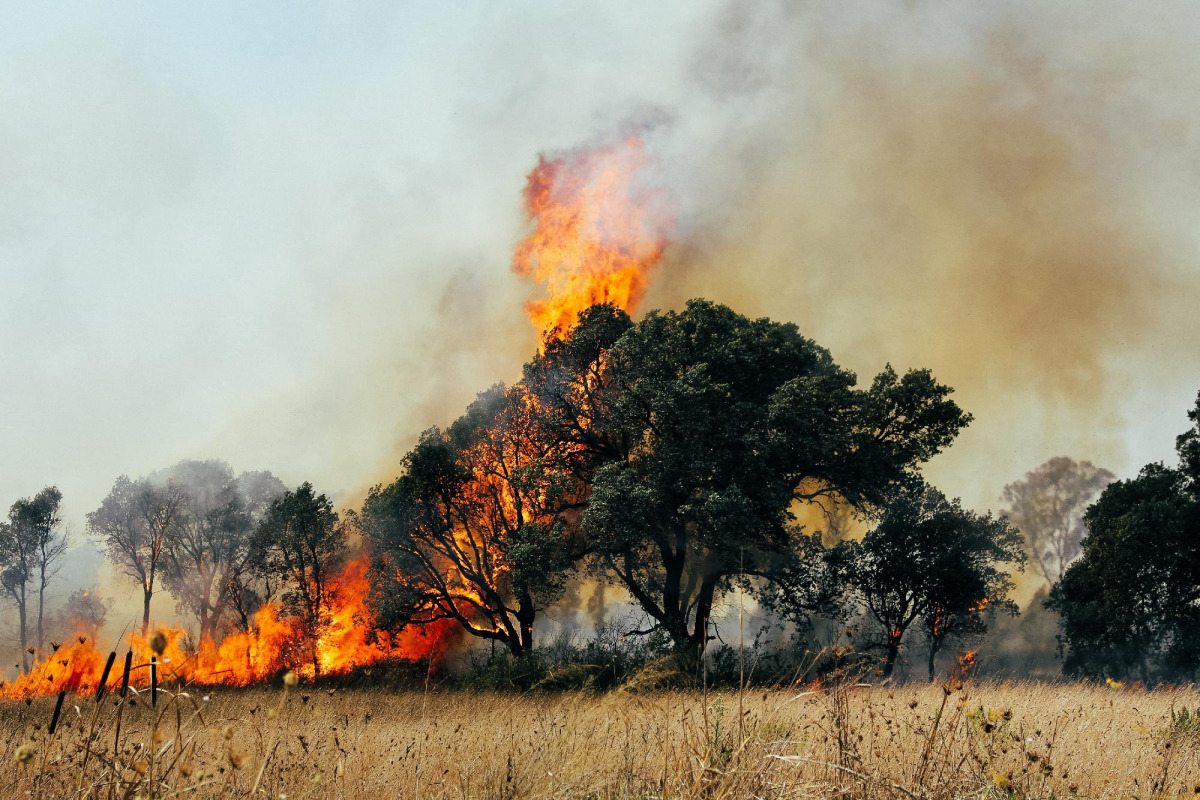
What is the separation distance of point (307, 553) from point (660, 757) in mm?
30855

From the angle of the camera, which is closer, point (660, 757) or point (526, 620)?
point (660, 757)

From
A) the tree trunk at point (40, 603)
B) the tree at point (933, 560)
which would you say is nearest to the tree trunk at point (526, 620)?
the tree at point (933, 560)

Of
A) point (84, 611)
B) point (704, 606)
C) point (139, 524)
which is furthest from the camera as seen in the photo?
point (84, 611)

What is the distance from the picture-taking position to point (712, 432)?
23.0m

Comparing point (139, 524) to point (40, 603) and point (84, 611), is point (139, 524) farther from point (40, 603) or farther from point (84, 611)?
point (84, 611)

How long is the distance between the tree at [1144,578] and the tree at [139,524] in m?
51.7

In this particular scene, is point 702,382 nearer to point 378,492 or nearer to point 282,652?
point 378,492

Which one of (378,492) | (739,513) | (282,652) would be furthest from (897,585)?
(282,652)

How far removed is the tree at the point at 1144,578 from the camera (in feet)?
84.1

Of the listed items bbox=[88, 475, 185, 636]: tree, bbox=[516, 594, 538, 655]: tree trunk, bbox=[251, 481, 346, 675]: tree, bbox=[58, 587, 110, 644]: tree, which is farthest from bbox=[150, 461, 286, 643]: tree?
bbox=[516, 594, 538, 655]: tree trunk

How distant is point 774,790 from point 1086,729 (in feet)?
23.1

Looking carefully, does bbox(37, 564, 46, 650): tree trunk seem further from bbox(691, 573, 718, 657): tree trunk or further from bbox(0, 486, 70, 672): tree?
bbox(691, 573, 718, 657): tree trunk

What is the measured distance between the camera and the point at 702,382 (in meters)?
22.8

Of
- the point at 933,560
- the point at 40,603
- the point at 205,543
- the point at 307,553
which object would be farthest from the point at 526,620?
the point at 40,603
